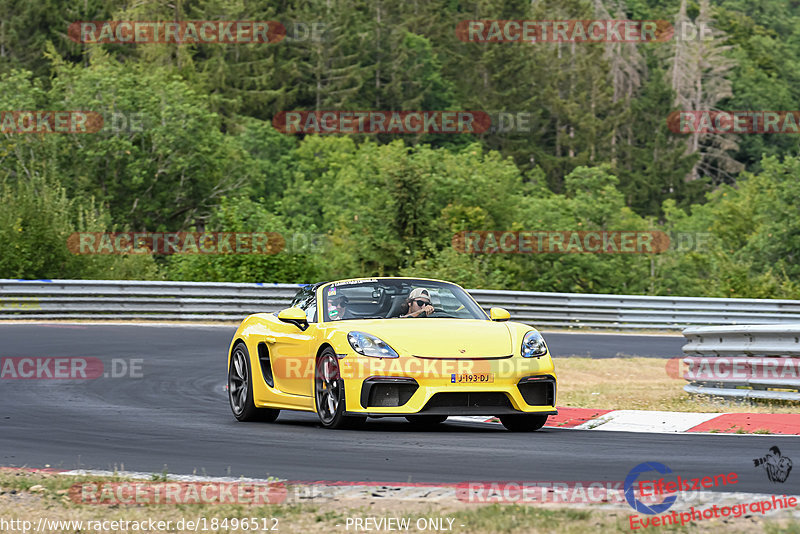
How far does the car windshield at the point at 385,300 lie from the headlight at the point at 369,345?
68 cm

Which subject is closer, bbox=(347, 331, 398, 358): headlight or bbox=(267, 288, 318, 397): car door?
bbox=(347, 331, 398, 358): headlight

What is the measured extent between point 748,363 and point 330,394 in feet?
15.5

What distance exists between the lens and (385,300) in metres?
11.2

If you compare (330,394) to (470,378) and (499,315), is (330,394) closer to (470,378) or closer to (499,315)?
(470,378)

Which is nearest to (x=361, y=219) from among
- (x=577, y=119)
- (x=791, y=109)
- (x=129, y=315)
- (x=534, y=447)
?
(x=129, y=315)

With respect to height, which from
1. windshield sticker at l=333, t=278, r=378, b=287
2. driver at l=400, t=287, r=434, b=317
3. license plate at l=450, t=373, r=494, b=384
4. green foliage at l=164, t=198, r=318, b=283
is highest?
windshield sticker at l=333, t=278, r=378, b=287

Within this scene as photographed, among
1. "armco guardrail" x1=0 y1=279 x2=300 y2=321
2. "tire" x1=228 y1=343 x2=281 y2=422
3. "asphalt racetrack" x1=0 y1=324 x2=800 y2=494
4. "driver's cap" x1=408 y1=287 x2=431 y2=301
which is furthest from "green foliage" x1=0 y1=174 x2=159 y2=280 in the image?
"driver's cap" x1=408 y1=287 x2=431 y2=301

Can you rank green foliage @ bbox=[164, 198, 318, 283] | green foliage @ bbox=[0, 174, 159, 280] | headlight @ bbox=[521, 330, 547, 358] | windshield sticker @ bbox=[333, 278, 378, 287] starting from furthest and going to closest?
1. green foliage @ bbox=[164, 198, 318, 283]
2. green foliage @ bbox=[0, 174, 159, 280]
3. windshield sticker @ bbox=[333, 278, 378, 287]
4. headlight @ bbox=[521, 330, 547, 358]

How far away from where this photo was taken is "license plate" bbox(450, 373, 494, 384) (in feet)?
32.4

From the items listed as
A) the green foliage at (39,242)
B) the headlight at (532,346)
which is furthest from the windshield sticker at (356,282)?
the green foliage at (39,242)

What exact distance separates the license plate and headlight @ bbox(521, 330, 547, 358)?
1.55ft

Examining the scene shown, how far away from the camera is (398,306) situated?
11.1 meters

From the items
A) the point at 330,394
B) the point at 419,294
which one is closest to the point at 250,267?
the point at 419,294

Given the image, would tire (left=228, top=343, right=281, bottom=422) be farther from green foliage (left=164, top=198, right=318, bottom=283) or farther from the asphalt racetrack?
green foliage (left=164, top=198, right=318, bottom=283)
